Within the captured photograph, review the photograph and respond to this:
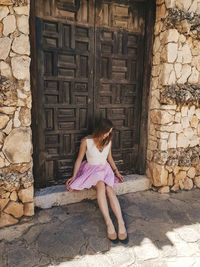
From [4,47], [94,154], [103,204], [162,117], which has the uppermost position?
[4,47]

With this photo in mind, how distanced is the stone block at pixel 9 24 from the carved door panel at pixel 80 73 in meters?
0.45

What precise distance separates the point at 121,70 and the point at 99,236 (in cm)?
235

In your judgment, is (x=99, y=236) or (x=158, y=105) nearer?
(x=99, y=236)

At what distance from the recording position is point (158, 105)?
3355 mm

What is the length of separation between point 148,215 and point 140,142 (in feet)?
4.02

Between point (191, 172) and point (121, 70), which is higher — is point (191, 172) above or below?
below

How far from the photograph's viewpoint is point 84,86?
312cm

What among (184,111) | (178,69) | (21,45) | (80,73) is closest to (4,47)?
(21,45)

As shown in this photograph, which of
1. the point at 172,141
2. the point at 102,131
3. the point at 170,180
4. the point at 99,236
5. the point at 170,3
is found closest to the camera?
the point at 99,236

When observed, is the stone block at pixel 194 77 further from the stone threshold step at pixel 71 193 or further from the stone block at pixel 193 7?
the stone threshold step at pixel 71 193

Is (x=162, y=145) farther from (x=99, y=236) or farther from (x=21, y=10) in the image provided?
(x=21, y=10)

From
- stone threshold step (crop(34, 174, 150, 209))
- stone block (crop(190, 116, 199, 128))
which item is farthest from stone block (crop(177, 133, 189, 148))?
stone threshold step (crop(34, 174, 150, 209))

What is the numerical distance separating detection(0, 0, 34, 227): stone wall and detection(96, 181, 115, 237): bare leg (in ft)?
2.78

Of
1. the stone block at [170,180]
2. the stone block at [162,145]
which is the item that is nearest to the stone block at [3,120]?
the stone block at [162,145]
